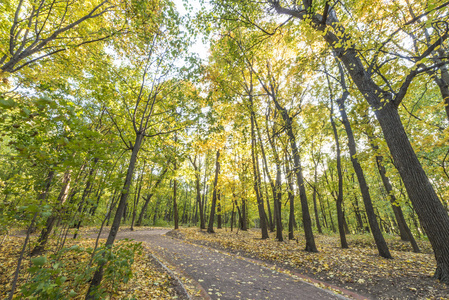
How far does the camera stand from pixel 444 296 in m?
3.63

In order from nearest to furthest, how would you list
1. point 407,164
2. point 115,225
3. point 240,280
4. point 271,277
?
1. point 115,225
2. point 407,164
3. point 240,280
4. point 271,277

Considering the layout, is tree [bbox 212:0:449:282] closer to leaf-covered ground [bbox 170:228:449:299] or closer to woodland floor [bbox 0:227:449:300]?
leaf-covered ground [bbox 170:228:449:299]

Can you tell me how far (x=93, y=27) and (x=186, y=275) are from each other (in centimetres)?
847

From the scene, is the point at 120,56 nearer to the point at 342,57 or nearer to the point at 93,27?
the point at 93,27

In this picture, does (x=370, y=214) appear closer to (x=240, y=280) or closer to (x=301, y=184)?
(x=301, y=184)

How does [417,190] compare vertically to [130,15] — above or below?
below

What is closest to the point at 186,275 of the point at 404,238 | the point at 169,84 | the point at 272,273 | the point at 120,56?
the point at 272,273

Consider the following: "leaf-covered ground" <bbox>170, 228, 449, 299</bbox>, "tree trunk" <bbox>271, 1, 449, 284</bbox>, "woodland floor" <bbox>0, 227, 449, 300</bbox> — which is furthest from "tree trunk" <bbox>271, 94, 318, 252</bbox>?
"tree trunk" <bbox>271, 1, 449, 284</bbox>

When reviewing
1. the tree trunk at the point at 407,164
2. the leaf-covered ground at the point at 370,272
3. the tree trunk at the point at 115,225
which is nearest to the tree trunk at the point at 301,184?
the leaf-covered ground at the point at 370,272

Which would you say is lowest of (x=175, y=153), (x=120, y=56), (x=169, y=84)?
(x=175, y=153)

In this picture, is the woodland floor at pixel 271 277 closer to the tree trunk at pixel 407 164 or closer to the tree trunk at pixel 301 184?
the tree trunk at pixel 301 184

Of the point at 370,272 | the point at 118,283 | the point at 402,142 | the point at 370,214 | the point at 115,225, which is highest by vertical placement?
the point at 402,142

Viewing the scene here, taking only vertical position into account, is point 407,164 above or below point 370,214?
above

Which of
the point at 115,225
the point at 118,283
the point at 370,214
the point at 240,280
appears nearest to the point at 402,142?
the point at 370,214
